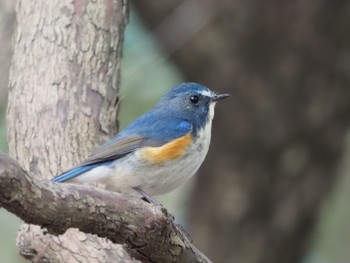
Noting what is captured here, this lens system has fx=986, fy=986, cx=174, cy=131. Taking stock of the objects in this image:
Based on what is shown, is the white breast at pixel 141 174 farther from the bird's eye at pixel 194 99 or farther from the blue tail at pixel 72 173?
the bird's eye at pixel 194 99

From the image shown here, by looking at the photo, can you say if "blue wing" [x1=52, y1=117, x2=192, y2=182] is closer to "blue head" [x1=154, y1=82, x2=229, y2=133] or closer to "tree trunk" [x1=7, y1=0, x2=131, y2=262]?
"blue head" [x1=154, y1=82, x2=229, y2=133]

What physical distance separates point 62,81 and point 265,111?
238 cm

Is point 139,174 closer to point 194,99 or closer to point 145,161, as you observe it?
point 145,161

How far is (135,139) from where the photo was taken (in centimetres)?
528

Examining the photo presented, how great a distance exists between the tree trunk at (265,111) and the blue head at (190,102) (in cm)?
178

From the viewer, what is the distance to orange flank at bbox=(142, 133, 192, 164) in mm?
5117

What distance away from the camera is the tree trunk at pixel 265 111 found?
747 cm

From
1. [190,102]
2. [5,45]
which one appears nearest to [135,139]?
[190,102]

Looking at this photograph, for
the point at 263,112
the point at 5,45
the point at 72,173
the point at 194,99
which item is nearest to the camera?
the point at 72,173

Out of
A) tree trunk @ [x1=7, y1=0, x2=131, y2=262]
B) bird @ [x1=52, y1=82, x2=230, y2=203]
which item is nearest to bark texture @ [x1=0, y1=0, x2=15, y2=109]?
tree trunk @ [x1=7, y1=0, x2=131, y2=262]

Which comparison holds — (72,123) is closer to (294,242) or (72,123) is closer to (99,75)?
(99,75)

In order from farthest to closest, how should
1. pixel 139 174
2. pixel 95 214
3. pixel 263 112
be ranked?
1. pixel 263 112
2. pixel 139 174
3. pixel 95 214

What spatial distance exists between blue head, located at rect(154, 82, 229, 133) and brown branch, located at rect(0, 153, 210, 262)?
1.36 meters

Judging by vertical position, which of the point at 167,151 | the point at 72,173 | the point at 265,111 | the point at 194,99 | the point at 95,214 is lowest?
the point at 72,173
